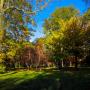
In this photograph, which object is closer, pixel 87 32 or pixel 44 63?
pixel 87 32

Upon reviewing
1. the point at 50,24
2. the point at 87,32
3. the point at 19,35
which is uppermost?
the point at 50,24

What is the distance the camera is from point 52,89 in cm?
2195

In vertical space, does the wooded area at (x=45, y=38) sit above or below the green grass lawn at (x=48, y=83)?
above

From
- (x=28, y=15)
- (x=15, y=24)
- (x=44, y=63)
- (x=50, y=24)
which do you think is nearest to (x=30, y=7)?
(x=28, y=15)

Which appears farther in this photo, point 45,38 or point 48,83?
point 45,38

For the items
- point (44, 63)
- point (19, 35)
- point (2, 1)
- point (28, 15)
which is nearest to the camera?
point (2, 1)

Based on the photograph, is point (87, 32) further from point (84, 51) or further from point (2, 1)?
point (2, 1)

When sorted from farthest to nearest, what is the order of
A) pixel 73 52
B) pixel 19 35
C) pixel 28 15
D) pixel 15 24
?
pixel 73 52
pixel 19 35
pixel 15 24
pixel 28 15

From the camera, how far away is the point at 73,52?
65.2 m

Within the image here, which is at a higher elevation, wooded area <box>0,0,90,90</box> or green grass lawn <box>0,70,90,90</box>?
wooded area <box>0,0,90,90</box>

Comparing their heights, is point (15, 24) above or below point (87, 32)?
below

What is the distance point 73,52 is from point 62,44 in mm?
3826

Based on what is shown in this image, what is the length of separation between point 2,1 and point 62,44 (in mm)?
48049

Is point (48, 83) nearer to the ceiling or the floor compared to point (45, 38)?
nearer to the floor
